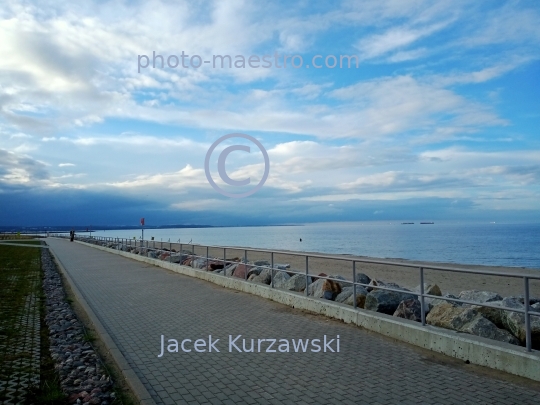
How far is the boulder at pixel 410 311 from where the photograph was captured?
7.69 m

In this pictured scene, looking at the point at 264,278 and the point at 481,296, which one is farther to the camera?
the point at 264,278

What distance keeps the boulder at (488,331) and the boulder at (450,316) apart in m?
0.24

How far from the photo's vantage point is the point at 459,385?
5.02 m

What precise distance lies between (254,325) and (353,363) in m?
2.59

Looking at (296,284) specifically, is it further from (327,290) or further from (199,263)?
(199,263)

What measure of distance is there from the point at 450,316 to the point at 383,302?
5.28 ft

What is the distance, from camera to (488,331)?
6324 mm

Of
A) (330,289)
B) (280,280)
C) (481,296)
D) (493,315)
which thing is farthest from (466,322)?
(280,280)

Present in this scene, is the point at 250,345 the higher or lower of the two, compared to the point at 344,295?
lower

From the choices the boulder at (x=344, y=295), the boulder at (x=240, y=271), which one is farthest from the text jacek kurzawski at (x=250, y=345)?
the boulder at (x=240, y=271)

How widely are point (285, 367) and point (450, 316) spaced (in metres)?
2.89

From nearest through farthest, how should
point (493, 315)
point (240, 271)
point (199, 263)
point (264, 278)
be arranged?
point (493, 315) → point (264, 278) → point (240, 271) → point (199, 263)

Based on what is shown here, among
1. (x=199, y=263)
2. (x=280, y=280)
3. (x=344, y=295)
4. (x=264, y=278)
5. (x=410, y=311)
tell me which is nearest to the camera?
(x=410, y=311)

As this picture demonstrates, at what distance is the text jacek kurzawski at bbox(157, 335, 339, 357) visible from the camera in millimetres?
6562
